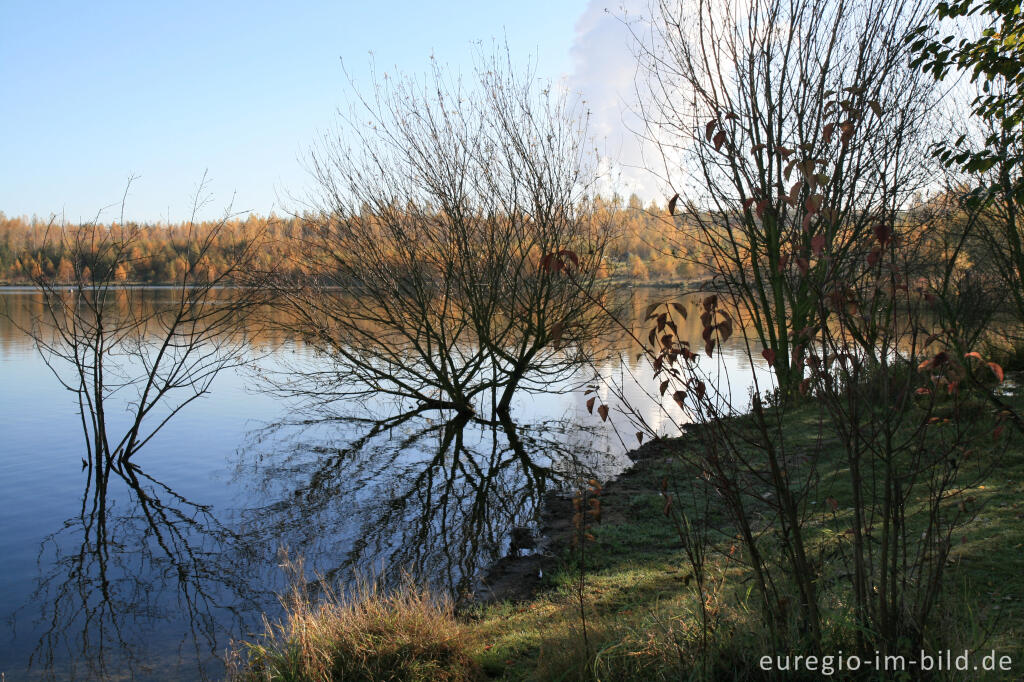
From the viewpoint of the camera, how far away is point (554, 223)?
43.6 ft

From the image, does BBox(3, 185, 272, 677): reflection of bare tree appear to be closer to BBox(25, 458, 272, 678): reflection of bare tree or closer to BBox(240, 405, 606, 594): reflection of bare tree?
BBox(25, 458, 272, 678): reflection of bare tree

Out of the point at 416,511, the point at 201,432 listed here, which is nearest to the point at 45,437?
the point at 201,432

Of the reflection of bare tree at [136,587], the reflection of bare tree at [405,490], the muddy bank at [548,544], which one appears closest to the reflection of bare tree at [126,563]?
the reflection of bare tree at [136,587]

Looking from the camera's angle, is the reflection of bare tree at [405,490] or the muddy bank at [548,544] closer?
the muddy bank at [548,544]

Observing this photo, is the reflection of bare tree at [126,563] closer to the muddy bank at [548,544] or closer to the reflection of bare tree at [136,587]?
the reflection of bare tree at [136,587]

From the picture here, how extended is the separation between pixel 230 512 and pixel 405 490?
232 cm

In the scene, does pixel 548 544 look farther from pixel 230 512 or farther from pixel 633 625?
pixel 230 512

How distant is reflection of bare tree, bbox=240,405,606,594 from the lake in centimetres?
3

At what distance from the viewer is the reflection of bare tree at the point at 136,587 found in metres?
5.55

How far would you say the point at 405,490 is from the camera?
10039 millimetres

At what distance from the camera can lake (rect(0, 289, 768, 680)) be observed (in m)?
5.95

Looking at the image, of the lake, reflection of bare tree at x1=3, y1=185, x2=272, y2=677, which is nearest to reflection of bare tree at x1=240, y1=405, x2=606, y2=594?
the lake

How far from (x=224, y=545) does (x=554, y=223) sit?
26.6 feet

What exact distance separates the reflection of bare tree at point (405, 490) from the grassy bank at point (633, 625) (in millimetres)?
1548
